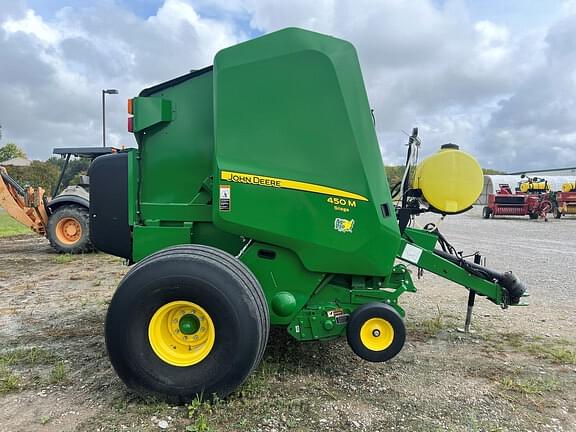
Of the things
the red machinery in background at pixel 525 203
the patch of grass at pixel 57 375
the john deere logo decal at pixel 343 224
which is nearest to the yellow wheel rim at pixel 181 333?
the patch of grass at pixel 57 375

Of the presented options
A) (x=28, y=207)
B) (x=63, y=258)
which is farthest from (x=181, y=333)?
(x=28, y=207)

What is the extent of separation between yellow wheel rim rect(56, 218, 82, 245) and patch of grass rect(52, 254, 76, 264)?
14.9 inches

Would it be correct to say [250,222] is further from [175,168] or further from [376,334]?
[376,334]

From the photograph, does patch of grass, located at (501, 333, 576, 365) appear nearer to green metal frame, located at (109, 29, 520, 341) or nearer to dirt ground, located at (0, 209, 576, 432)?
dirt ground, located at (0, 209, 576, 432)

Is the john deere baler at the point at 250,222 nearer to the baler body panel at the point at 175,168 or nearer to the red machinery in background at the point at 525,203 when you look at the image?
the baler body panel at the point at 175,168

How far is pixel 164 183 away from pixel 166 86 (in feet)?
2.44

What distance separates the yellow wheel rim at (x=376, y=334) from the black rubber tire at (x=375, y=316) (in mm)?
23

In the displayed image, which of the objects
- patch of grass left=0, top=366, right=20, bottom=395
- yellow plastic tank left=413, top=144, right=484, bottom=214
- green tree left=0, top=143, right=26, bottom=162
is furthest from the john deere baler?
green tree left=0, top=143, right=26, bottom=162

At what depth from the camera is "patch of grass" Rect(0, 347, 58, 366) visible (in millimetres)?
3430

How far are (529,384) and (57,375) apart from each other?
3.27 metres

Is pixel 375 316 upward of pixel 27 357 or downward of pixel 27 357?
upward

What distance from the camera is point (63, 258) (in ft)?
28.1

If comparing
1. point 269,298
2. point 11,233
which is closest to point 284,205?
point 269,298

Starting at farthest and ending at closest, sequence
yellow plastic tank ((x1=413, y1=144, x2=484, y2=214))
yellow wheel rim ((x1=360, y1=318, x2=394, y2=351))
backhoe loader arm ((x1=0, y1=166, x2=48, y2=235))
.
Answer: backhoe loader arm ((x1=0, y1=166, x2=48, y2=235))
yellow plastic tank ((x1=413, y1=144, x2=484, y2=214))
yellow wheel rim ((x1=360, y1=318, x2=394, y2=351))
